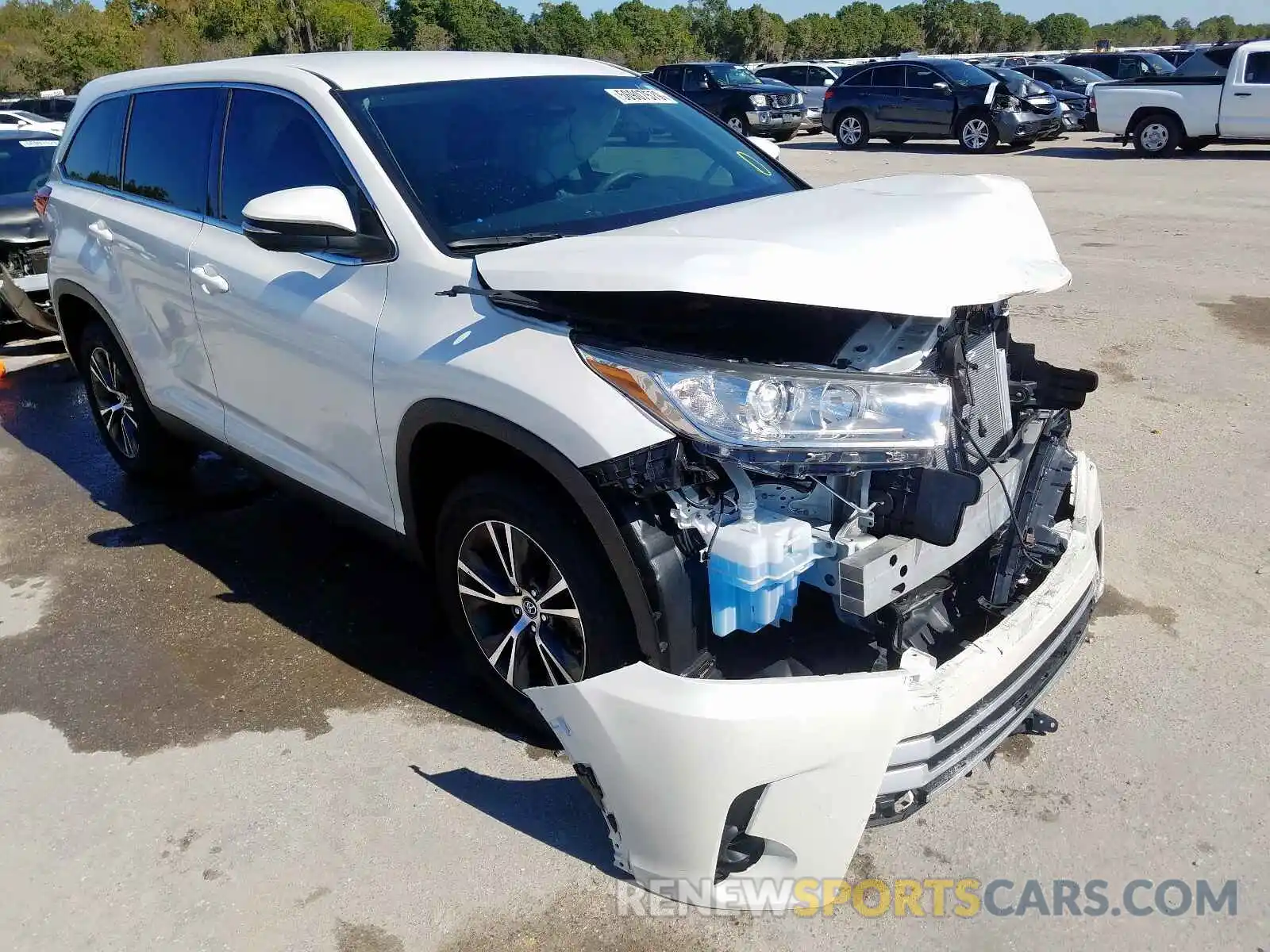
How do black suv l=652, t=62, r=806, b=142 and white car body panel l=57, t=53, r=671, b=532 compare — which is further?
black suv l=652, t=62, r=806, b=142

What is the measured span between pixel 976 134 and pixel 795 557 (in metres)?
18.9

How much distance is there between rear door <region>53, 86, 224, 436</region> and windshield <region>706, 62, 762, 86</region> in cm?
1889

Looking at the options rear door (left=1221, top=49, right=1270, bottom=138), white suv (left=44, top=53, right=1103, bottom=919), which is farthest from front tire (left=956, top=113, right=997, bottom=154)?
white suv (left=44, top=53, right=1103, bottom=919)

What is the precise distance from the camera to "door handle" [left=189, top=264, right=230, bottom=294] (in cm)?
377

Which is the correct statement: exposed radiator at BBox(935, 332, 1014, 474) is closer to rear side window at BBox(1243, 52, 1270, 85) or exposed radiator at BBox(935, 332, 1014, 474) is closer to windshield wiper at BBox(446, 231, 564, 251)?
windshield wiper at BBox(446, 231, 564, 251)

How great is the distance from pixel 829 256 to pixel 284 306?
1.92m

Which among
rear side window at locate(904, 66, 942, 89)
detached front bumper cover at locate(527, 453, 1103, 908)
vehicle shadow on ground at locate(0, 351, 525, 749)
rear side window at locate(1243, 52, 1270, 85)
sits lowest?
vehicle shadow on ground at locate(0, 351, 525, 749)

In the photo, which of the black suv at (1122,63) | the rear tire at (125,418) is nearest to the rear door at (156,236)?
the rear tire at (125,418)

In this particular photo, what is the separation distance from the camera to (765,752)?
2197 mm

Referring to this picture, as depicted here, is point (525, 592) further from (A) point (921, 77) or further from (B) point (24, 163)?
(A) point (921, 77)

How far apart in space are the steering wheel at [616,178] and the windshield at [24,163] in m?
7.14

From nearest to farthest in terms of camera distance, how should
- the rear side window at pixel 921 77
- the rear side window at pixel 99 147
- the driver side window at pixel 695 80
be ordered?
the rear side window at pixel 99 147
the rear side window at pixel 921 77
the driver side window at pixel 695 80

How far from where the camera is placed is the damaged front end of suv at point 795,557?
2240 millimetres

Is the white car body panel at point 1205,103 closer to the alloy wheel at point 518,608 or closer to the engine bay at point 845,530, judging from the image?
the engine bay at point 845,530
